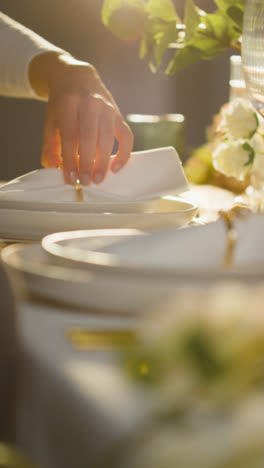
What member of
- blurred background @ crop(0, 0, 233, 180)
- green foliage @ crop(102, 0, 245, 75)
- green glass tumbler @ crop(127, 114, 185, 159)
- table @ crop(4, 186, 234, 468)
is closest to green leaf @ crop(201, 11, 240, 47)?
green foliage @ crop(102, 0, 245, 75)

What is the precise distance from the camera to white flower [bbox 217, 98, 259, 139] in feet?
2.74

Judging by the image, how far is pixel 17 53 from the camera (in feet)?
3.54

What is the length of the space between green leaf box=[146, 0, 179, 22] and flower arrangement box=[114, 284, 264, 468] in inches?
31.0

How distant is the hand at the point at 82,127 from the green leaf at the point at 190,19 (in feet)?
0.50

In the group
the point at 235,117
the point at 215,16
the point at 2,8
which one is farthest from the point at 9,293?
the point at 2,8

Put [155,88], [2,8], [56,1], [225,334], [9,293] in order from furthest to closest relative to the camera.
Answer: [155,88]
[56,1]
[2,8]
[9,293]
[225,334]

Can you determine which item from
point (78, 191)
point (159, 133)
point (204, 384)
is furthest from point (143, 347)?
point (159, 133)

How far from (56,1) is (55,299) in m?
4.30

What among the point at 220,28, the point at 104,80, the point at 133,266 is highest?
the point at 220,28

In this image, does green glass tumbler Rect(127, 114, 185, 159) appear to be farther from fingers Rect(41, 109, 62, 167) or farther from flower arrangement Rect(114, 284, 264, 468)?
flower arrangement Rect(114, 284, 264, 468)

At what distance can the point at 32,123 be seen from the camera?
426 cm

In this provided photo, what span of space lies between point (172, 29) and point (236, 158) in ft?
0.81

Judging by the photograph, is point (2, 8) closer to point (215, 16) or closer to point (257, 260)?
point (215, 16)

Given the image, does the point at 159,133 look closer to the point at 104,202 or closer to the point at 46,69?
the point at 46,69
